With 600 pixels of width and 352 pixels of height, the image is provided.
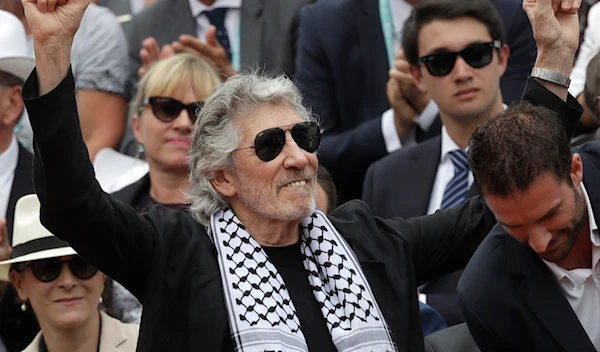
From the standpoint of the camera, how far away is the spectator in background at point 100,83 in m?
6.57

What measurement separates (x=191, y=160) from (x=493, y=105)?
1.89 m

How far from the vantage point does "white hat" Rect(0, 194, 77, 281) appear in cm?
473

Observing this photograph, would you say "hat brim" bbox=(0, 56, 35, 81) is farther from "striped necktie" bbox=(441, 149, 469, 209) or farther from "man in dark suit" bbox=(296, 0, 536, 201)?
"striped necktie" bbox=(441, 149, 469, 209)

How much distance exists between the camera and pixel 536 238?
3.84m

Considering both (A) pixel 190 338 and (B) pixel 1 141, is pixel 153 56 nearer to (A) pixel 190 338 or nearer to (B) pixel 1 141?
(B) pixel 1 141

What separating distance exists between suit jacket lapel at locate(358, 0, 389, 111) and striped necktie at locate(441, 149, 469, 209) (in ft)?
2.79

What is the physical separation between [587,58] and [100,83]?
269 centimetres

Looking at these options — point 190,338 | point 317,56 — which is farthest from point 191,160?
point 317,56

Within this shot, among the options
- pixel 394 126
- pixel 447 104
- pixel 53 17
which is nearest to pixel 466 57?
pixel 447 104

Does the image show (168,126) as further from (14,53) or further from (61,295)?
(61,295)

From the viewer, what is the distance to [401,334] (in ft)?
12.8

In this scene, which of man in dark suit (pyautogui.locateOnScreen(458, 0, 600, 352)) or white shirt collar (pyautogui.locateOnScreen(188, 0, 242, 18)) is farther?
white shirt collar (pyautogui.locateOnScreen(188, 0, 242, 18))

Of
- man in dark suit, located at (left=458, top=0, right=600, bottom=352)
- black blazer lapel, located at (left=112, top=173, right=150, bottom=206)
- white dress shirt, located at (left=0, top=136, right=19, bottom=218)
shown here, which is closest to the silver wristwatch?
man in dark suit, located at (left=458, top=0, right=600, bottom=352)

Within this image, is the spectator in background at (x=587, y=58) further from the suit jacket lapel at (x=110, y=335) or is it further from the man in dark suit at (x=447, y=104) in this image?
the suit jacket lapel at (x=110, y=335)
